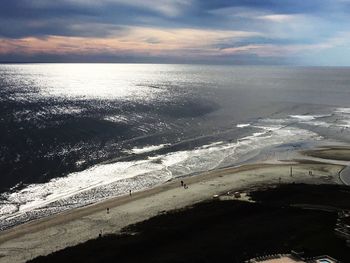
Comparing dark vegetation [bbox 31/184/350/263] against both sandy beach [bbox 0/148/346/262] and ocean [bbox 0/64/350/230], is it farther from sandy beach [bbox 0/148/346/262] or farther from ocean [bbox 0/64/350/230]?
ocean [bbox 0/64/350/230]

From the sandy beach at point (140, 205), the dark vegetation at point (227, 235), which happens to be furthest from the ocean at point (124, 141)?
the dark vegetation at point (227, 235)

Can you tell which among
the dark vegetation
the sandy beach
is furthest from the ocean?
the dark vegetation

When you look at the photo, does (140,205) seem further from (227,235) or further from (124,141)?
(124,141)

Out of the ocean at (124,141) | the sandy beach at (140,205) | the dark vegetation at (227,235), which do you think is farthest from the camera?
the ocean at (124,141)

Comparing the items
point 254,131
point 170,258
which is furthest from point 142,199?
point 254,131

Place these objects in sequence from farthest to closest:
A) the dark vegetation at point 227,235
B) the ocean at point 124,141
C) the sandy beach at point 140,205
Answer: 1. the ocean at point 124,141
2. the sandy beach at point 140,205
3. the dark vegetation at point 227,235

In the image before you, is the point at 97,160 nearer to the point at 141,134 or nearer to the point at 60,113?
the point at 141,134

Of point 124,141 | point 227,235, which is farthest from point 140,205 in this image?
point 124,141

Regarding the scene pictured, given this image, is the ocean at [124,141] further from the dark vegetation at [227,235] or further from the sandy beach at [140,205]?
the dark vegetation at [227,235]
